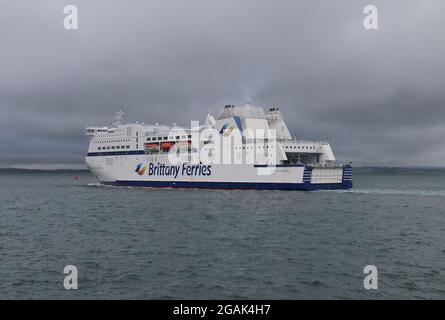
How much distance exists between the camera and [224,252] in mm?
16266

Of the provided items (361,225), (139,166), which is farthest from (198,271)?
(139,166)

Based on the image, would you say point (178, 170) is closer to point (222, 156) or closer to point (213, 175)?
point (213, 175)

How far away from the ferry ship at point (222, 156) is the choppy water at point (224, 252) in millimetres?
12285

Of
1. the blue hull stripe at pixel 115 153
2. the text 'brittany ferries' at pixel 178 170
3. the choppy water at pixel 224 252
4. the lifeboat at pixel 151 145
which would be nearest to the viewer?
the choppy water at pixel 224 252

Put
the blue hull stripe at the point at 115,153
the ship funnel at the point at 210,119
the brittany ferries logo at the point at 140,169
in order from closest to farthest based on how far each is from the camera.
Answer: the ship funnel at the point at 210,119, the brittany ferries logo at the point at 140,169, the blue hull stripe at the point at 115,153

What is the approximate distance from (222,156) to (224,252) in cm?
2871

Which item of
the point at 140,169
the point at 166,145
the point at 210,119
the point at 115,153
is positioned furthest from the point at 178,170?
the point at 115,153

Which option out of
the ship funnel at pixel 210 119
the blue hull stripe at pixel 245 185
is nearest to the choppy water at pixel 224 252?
the blue hull stripe at pixel 245 185

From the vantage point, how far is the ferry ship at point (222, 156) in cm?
4153

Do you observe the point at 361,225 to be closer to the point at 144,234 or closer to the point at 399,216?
the point at 399,216

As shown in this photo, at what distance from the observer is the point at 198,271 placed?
13.6 m

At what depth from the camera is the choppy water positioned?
39.1ft

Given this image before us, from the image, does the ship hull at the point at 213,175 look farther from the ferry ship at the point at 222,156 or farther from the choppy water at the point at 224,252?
the choppy water at the point at 224,252
